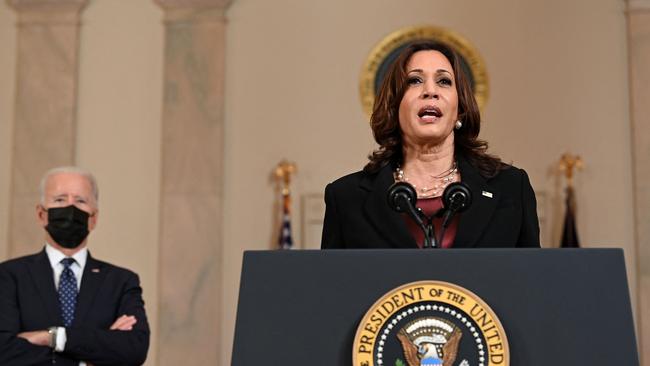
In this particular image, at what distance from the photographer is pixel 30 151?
936cm

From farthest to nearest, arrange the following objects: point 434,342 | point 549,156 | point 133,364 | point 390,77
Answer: point 549,156, point 133,364, point 390,77, point 434,342

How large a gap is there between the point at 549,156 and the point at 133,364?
548 cm

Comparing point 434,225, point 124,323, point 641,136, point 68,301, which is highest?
point 641,136

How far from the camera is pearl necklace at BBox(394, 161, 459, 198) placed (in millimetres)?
2632

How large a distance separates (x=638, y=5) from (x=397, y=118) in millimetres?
7053

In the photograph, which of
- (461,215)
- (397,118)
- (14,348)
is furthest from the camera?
(14,348)

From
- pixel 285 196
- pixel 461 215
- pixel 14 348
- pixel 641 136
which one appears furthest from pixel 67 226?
pixel 641 136

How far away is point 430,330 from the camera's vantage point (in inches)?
69.7

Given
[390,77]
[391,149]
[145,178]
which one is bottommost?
[391,149]

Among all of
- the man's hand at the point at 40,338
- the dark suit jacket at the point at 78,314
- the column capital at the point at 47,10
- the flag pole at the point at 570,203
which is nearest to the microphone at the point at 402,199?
the dark suit jacket at the point at 78,314

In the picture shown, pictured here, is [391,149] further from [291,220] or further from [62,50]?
[62,50]

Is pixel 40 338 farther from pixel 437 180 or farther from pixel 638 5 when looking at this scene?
pixel 638 5

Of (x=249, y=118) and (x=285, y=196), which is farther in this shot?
(x=249, y=118)

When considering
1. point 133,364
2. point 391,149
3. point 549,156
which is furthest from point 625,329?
point 549,156
